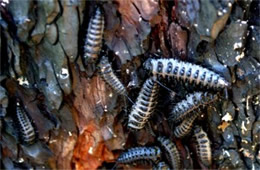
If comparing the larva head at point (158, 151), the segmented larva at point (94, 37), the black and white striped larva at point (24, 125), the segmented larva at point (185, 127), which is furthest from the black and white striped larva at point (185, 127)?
the black and white striped larva at point (24, 125)

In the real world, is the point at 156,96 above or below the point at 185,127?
above

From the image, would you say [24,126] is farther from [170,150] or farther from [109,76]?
[170,150]

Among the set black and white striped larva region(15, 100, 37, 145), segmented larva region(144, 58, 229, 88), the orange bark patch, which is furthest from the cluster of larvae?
black and white striped larva region(15, 100, 37, 145)

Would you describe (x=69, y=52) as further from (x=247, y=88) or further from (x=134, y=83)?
(x=247, y=88)

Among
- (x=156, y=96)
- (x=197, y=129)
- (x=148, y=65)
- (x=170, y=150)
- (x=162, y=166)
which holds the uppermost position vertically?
(x=148, y=65)

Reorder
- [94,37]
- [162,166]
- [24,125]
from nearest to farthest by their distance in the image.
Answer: [94,37], [24,125], [162,166]

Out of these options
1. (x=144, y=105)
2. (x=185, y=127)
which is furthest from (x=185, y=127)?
(x=144, y=105)

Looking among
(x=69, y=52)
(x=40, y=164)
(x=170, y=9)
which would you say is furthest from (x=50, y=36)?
(x=40, y=164)
